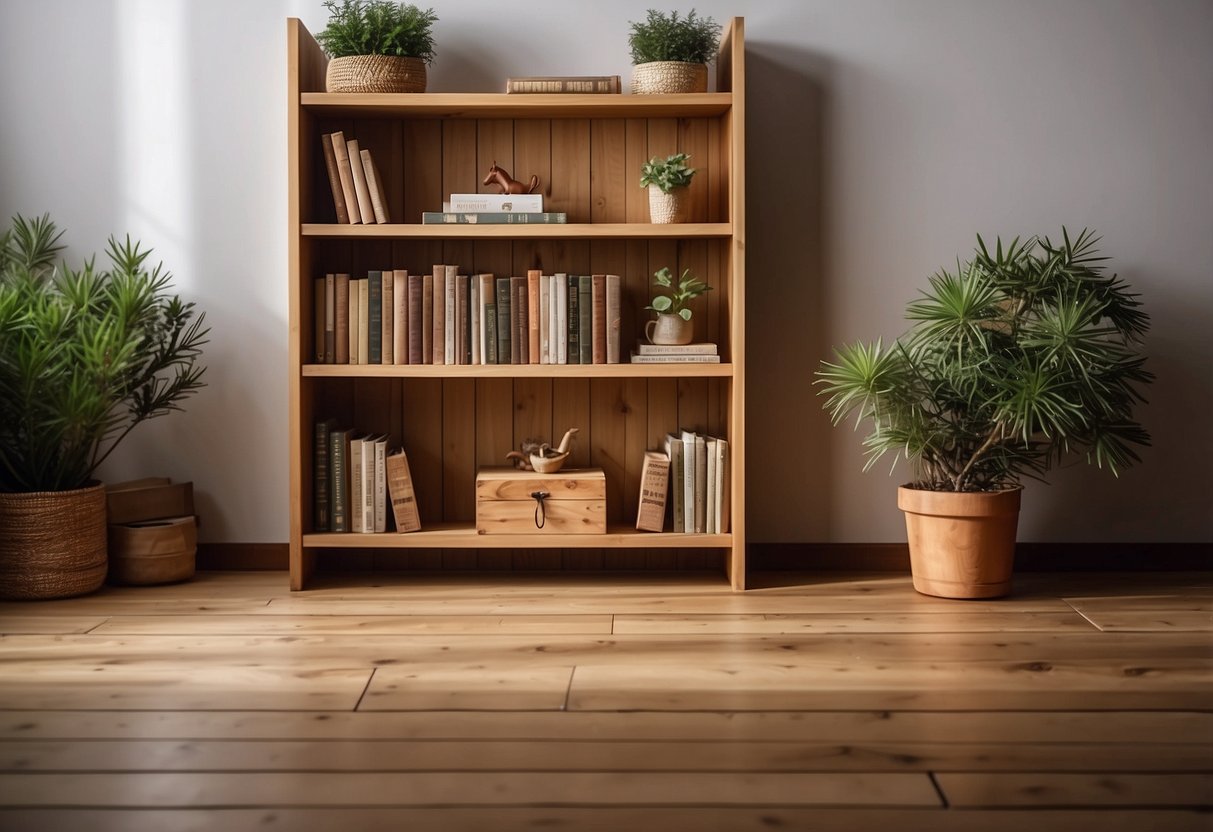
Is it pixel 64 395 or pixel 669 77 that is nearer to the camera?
pixel 64 395

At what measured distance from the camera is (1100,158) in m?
3.20

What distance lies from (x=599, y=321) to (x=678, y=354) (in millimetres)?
249

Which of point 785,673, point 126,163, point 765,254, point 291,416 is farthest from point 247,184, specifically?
point 785,673

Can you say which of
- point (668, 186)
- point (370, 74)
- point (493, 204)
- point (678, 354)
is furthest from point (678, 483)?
point (370, 74)

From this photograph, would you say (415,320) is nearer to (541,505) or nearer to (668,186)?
(541,505)

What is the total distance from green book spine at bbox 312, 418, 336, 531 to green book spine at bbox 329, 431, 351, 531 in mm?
19

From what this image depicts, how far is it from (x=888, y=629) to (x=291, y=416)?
1735 mm

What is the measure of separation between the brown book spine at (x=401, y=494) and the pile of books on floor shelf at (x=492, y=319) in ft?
1.00

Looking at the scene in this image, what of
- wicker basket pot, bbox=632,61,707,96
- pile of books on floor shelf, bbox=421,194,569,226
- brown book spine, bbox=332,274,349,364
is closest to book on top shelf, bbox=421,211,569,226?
pile of books on floor shelf, bbox=421,194,569,226

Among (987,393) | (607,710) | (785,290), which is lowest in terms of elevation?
(607,710)

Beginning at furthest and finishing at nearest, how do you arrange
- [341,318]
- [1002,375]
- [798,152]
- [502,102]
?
[798,152] → [341,318] → [502,102] → [1002,375]

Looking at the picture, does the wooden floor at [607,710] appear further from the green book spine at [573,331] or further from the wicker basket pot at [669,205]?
→ the wicker basket pot at [669,205]

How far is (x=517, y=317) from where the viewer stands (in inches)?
119

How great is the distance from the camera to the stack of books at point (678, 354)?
3.00 meters
